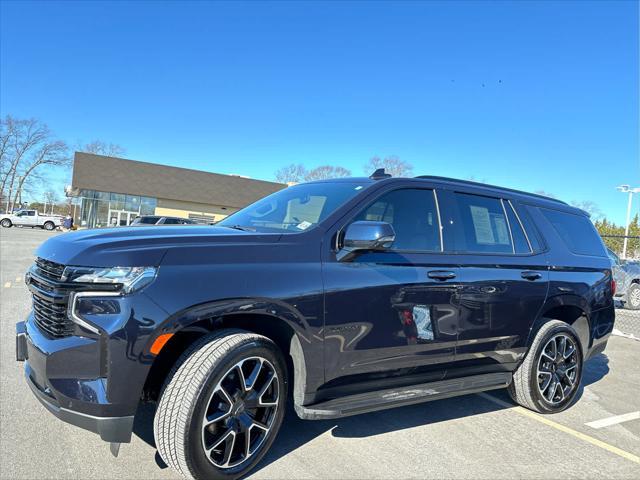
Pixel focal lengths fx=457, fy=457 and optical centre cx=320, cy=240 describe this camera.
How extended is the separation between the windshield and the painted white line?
304 cm

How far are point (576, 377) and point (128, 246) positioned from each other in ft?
13.9

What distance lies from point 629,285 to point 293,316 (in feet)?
41.7

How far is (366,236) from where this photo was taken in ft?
9.30

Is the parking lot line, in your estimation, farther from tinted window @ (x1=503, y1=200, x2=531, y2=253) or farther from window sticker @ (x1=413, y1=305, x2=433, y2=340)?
window sticker @ (x1=413, y1=305, x2=433, y2=340)

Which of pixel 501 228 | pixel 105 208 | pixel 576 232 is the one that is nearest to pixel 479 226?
pixel 501 228

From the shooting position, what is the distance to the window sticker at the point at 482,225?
384 centimetres

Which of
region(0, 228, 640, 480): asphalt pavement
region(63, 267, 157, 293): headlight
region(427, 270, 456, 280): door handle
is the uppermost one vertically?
region(427, 270, 456, 280): door handle

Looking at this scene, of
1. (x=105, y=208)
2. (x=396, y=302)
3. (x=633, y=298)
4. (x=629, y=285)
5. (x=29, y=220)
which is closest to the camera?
(x=396, y=302)

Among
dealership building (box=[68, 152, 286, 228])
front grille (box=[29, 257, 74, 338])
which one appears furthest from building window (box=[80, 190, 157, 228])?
front grille (box=[29, 257, 74, 338])

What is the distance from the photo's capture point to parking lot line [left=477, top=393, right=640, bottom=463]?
3.51 meters

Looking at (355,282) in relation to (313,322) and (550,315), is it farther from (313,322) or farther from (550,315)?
(550,315)

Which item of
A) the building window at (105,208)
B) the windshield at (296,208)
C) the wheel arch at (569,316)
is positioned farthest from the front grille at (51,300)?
the building window at (105,208)

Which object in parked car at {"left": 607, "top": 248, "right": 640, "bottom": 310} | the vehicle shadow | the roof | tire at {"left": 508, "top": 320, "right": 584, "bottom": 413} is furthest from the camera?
the roof

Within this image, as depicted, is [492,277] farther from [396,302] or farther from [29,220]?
[29,220]
